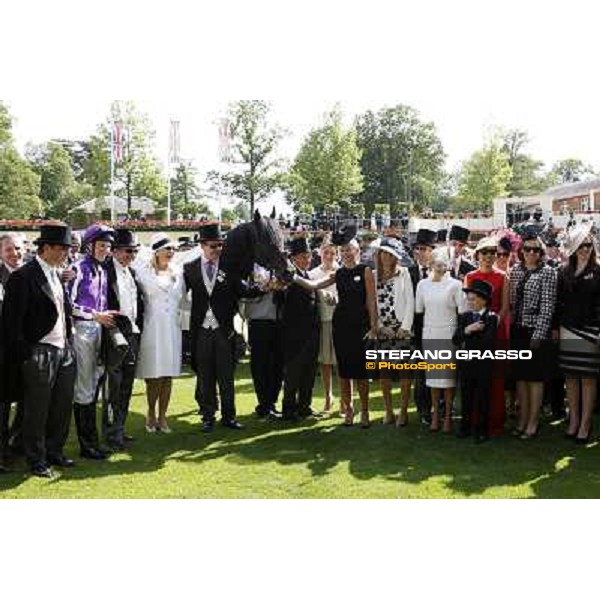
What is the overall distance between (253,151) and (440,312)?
3781 cm

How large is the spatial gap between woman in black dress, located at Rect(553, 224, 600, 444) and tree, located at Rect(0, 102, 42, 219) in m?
18.3

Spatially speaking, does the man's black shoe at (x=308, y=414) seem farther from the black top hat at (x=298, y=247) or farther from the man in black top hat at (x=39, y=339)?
the man in black top hat at (x=39, y=339)

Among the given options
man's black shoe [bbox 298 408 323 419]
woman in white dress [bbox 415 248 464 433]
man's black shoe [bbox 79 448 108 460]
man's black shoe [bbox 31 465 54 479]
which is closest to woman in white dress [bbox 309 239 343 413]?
man's black shoe [bbox 298 408 323 419]

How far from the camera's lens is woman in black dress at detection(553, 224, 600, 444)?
20.7 ft

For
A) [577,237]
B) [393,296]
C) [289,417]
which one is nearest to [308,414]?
[289,417]

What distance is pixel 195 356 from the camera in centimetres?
730

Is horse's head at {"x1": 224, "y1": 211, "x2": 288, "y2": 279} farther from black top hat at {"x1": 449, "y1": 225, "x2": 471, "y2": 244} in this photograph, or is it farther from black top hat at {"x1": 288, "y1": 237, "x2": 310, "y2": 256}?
black top hat at {"x1": 449, "y1": 225, "x2": 471, "y2": 244}

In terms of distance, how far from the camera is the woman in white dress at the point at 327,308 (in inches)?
309

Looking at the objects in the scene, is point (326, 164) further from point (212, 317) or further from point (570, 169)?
point (570, 169)

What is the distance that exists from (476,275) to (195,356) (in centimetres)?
292

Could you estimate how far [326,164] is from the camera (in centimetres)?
4156

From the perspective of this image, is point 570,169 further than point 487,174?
Yes
